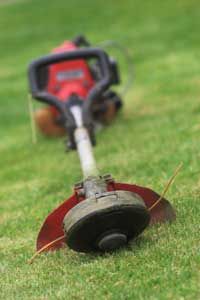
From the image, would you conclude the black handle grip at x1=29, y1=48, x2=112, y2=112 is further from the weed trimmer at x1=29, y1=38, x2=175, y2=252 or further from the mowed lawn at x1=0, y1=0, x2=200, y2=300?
the weed trimmer at x1=29, y1=38, x2=175, y2=252

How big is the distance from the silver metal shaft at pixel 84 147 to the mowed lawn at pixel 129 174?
0.32 m

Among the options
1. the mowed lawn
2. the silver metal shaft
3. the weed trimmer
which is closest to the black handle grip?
the silver metal shaft

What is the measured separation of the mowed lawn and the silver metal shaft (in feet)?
1.07

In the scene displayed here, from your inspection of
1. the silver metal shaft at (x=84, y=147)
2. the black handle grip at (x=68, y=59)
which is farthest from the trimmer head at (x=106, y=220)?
the black handle grip at (x=68, y=59)

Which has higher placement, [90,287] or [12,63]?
[90,287]

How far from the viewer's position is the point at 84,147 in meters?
4.91

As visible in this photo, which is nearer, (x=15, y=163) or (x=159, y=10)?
(x=15, y=163)

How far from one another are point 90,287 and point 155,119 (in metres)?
4.02

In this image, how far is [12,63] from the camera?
42.7ft

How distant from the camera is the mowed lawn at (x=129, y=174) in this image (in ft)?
10.6

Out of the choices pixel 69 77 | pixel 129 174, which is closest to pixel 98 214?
pixel 129 174

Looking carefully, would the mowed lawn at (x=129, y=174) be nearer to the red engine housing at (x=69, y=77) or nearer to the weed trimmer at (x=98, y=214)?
the weed trimmer at (x=98, y=214)

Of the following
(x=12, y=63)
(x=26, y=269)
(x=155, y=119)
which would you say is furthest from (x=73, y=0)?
(x=26, y=269)

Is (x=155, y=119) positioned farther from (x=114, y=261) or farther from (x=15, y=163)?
(x=114, y=261)
